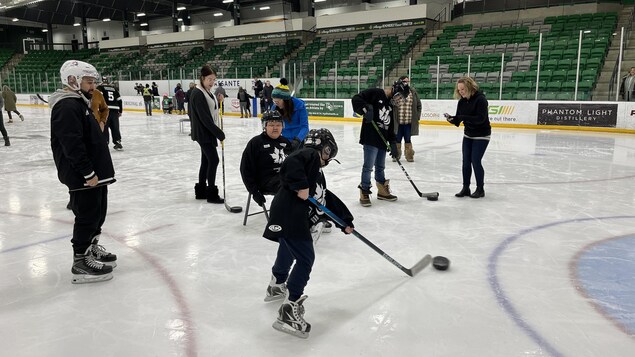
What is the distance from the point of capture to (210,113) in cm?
500

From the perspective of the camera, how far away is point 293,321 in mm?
2408

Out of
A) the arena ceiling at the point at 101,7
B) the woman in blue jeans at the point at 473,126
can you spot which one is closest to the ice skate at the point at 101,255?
the woman in blue jeans at the point at 473,126

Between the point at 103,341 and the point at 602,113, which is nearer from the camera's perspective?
the point at 103,341

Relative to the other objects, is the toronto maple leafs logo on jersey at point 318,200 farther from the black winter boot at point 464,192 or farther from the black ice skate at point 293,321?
the black winter boot at point 464,192

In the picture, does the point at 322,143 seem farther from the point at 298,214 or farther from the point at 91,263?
the point at 91,263

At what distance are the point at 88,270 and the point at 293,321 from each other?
159 cm

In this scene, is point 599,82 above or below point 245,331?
above

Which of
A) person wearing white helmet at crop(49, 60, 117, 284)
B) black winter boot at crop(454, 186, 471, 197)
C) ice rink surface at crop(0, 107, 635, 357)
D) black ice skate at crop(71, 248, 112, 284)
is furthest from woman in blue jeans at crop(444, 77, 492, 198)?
black ice skate at crop(71, 248, 112, 284)

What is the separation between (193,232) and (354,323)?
2.15 m

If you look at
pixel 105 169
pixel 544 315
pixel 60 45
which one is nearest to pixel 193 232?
pixel 105 169

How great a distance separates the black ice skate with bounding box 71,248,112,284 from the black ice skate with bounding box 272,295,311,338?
4.65ft

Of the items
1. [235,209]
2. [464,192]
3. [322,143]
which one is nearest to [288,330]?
[322,143]

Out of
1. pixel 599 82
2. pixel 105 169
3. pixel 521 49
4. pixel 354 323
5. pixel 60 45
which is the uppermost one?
pixel 60 45

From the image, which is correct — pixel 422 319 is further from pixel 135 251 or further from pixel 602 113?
pixel 602 113
